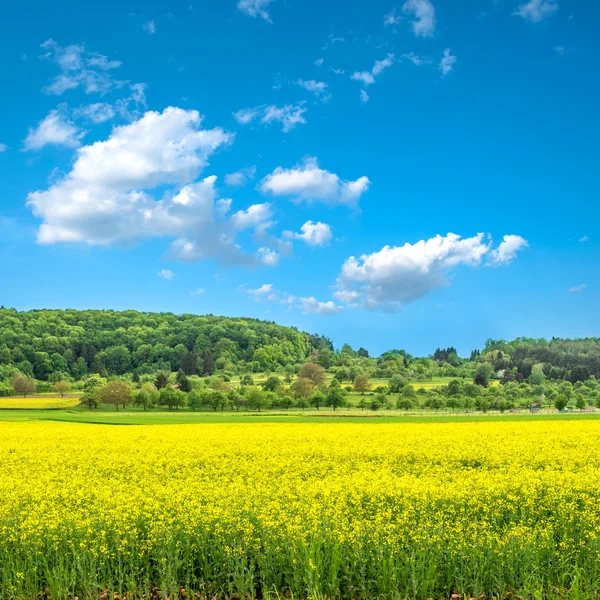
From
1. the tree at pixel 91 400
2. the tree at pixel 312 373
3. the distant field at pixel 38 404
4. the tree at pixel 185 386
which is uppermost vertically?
the tree at pixel 312 373

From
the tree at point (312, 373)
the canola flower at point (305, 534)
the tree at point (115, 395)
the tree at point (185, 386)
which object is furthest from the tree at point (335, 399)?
the canola flower at point (305, 534)

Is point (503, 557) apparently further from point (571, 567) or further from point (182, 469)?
point (182, 469)

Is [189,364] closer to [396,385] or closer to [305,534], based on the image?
[396,385]

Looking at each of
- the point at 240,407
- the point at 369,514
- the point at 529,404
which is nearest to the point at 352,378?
the point at 529,404

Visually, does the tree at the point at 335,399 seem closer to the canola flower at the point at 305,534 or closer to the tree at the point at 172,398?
the tree at the point at 172,398

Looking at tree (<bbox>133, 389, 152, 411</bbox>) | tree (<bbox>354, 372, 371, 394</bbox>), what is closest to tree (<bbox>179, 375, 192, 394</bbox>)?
tree (<bbox>133, 389, 152, 411</bbox>)

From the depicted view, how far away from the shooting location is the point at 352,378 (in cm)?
18038

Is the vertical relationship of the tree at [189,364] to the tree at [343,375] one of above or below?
above

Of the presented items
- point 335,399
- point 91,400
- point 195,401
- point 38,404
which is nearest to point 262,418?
point 195,401

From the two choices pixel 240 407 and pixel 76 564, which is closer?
pixel 76 564

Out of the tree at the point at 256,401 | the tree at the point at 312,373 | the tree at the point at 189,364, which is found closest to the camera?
the tree at the point at 256,401

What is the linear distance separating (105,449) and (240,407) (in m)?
81.3

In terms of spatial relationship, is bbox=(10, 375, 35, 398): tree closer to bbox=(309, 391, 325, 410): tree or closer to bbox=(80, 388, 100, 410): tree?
bbox=(80, 388, 100, 410): tree

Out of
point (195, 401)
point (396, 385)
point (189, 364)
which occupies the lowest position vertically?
point (195, 401)
